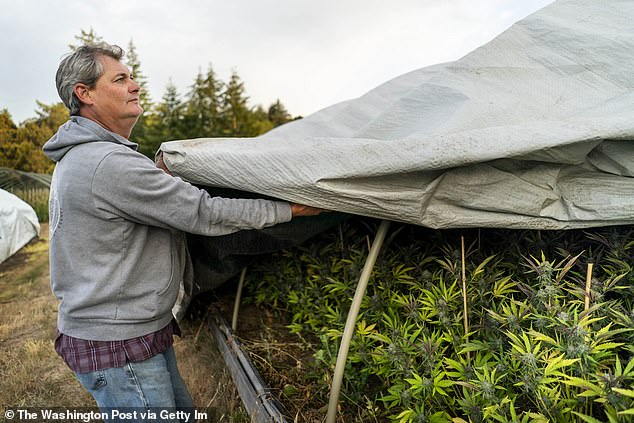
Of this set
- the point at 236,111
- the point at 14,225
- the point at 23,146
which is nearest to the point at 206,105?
the point at 236,111

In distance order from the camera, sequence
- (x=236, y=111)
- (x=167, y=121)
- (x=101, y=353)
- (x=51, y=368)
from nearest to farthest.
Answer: (x=101, y=353) → (x=51, y=368) → (x=167, y=121) → (x=236, y=111)

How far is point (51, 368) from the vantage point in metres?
3.27

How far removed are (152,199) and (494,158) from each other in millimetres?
1081

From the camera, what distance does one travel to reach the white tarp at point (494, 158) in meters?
1.44

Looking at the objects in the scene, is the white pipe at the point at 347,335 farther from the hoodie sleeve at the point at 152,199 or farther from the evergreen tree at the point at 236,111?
the evergreen tree at the point at 236,111

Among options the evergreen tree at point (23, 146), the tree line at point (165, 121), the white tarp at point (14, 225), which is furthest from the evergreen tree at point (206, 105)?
the white tarp at point (14, 225)

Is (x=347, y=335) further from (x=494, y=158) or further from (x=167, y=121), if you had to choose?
(x=167, y=121)

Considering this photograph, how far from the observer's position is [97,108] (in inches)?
63.0

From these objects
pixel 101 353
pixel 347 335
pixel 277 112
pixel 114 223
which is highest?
pixel 114 223

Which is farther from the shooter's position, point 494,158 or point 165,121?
point 165,121

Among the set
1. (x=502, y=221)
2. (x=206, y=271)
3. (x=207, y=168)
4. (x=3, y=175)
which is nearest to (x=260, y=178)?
(x=207, y=168)

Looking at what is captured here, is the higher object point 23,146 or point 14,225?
point 23,146

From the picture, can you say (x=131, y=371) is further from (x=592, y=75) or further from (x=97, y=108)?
(x=592, y=75)

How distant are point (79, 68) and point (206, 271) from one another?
1333mm
